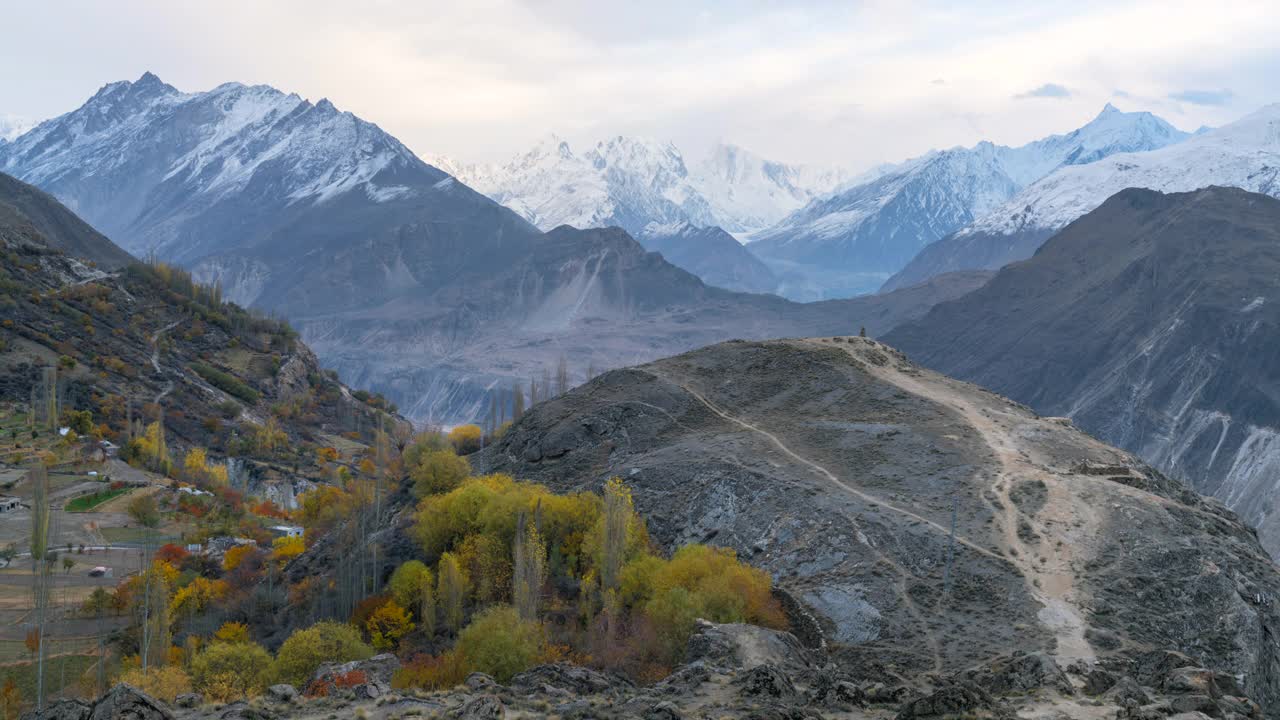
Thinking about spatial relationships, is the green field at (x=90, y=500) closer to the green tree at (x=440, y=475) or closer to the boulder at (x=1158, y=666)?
the green tree at (x=440, y=475)

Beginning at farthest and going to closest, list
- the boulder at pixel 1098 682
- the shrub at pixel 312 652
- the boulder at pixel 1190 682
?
the shrub at pixel 312 652 → the boulder at pixel 1098 682 → the boulder at pixel 1190 682

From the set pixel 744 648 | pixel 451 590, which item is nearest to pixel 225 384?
pixel 451 590

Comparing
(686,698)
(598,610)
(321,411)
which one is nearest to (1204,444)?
(321,411)

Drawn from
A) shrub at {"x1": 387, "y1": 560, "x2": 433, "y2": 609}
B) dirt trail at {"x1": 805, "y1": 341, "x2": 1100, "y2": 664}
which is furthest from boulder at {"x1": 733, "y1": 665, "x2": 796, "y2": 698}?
shrub at {"x1": 387, "y1": 560, "x2": 433, "y2": 609}

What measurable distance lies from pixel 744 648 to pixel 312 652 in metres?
16.8

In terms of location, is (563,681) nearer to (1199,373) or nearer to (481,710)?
(481,710)

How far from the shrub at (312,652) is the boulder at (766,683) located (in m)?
17.3

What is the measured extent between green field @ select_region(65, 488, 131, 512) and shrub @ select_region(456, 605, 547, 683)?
48103 millimetres

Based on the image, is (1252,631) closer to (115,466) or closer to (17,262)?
(115,466)

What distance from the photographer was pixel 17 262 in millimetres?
122438

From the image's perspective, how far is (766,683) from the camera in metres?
30.3

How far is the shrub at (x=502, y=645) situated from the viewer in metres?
36.9

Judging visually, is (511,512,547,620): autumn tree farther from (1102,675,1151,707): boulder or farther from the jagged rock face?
(1102,675,1151,707): boulder

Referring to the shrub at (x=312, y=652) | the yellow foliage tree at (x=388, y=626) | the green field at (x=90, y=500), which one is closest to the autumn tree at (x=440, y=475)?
the yellow foliage tree at (x=388, y=626)
